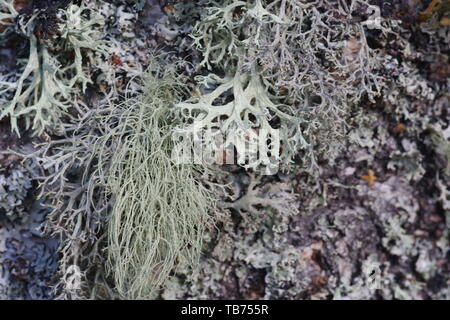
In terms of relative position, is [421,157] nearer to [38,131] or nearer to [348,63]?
[348,63]

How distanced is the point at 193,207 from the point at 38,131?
1.84 feet

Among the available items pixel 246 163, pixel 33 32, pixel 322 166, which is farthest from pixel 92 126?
pixel 322 166

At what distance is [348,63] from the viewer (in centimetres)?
155

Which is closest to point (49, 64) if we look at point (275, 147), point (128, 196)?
point (128, 196)

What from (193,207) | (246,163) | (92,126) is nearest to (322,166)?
(246,163)

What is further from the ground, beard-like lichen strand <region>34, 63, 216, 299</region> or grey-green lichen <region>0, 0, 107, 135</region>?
grey-green lichen <region>0, 0, 107, 135</region>

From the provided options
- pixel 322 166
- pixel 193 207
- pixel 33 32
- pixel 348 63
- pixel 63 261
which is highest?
pixel 33 32

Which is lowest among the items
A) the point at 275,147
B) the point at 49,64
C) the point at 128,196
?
the point at 128,196

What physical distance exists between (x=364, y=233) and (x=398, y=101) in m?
0.45

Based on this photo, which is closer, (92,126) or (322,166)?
(92,126)

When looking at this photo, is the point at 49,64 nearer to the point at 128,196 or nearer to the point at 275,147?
the point at 128,196

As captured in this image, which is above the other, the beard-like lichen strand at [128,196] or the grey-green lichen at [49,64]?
the grey-green lichen at [49,64]
